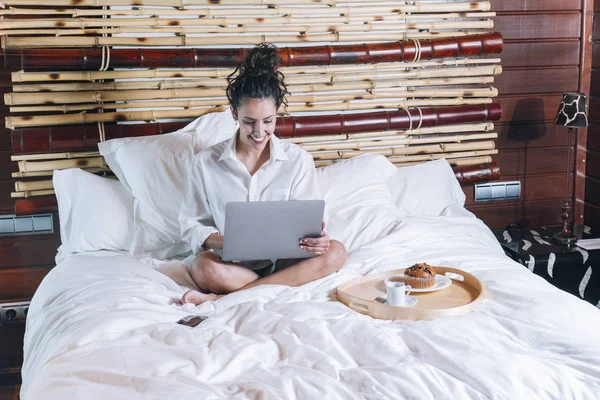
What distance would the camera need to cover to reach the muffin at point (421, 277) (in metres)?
2.39

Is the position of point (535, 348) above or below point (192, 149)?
below

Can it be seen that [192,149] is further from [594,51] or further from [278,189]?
[594,51]

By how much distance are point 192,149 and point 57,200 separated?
680mm

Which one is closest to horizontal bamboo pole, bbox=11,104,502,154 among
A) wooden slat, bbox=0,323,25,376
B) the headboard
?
the headboard

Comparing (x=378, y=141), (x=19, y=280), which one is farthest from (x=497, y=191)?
(x=19, y=280)

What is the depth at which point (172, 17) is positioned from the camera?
3.34 metres

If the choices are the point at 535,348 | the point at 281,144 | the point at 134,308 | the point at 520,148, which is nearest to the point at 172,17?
the point at 281,144

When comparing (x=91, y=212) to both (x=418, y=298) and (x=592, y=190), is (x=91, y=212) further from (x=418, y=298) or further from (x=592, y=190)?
(x=592, y=190)

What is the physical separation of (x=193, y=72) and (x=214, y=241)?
108 centimetres

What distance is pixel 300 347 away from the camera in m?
1.88

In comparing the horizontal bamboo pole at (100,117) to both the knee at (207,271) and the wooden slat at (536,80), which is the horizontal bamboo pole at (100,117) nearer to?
the knee at (207,271)

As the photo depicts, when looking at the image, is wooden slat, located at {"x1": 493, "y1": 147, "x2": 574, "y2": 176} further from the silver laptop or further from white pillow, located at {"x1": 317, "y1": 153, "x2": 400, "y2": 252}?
the silver laptop

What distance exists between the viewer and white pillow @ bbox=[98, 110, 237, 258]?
305 centimetres

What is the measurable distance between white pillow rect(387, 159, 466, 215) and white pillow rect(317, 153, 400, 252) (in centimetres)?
8
